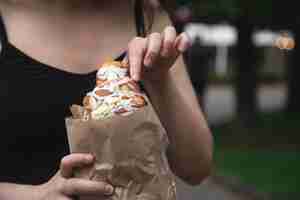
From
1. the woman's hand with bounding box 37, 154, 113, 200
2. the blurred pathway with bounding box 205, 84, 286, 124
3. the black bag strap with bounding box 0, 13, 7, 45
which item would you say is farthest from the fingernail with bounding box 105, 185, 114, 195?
the blurred pathway with bounding box 205, 84, 286, 124

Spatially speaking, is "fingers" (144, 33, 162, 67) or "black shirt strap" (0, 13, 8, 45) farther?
"black shirt strap" (0, 13, 8, 45)

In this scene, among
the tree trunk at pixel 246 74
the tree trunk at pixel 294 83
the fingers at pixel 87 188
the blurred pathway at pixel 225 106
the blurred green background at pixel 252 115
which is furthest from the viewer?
the blurred pathway at pixel 225 106

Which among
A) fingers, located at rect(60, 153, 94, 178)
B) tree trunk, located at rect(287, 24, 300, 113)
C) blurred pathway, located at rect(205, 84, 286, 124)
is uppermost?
fingers, located at rect(60, 153, 94, 178)

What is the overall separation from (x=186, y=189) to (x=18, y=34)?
7.08 m

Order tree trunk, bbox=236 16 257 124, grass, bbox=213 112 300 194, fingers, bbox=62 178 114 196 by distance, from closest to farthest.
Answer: fingers, bbox=62 178 114 196, grass, bbox=213 112 300 194, tree trunk, bbox=236 16 257 124

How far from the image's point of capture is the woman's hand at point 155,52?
154 centimetres

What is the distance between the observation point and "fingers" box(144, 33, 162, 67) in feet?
5.01

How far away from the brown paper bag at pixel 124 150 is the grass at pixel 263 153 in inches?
297

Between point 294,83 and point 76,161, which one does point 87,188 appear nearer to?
point 76,161

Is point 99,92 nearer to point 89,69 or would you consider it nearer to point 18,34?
point 89,69

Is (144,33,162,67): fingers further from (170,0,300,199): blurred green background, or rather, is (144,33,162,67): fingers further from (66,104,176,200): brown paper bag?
(170,0,300,199): blurred green background

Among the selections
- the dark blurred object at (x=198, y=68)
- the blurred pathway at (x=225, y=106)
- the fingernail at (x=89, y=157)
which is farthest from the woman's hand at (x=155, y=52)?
the blurred pathway at (x=225, y=106)

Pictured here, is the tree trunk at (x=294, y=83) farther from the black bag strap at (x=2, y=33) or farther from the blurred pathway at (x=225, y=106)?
the black bag strap at (x=2, y=33)

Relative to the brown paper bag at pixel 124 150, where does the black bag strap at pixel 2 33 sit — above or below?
above
